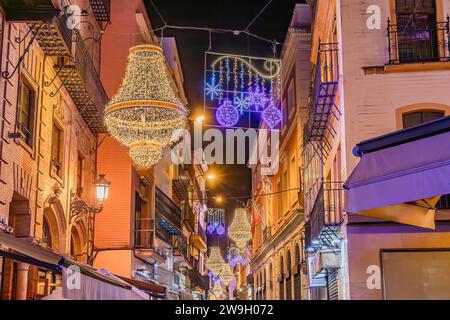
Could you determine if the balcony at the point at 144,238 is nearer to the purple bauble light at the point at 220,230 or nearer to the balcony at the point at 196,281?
the purple bauble light at the point at 220,230

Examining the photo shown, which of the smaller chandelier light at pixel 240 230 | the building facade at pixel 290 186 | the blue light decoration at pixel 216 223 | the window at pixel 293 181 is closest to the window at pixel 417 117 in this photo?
the building facade at pixel 290 186

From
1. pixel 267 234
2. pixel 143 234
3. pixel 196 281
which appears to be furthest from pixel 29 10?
pixel 196 281

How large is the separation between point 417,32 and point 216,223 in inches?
1103

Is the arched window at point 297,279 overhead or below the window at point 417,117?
below

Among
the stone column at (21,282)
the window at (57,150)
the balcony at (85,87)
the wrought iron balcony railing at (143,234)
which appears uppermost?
the balcony at (85,87)

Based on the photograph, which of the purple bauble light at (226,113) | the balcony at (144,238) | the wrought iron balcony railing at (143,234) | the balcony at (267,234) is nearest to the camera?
the purple bauble light at (226,113)

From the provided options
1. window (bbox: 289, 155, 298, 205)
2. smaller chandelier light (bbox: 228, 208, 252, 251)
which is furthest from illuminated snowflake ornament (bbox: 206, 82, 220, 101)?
smaller chandelier light (bbox: 228, 208, 252, 251)

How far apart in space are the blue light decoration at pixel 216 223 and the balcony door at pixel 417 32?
25.7m

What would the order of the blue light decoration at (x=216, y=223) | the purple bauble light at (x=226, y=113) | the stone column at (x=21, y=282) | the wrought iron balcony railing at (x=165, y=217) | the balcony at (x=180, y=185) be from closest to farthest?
the stone column at (x=21, y=282)
the purple bauble light at (x=226, y=113)
the wrought iron balcony railing at (x=165, y=217)
the balcony at (x=180, y=185)
the blue light decoration at (x=216, y=223)

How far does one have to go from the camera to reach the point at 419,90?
53.2 ft

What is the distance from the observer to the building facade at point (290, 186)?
27.9m

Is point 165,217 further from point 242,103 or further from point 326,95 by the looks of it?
point 326,95

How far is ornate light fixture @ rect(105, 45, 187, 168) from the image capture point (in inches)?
603
